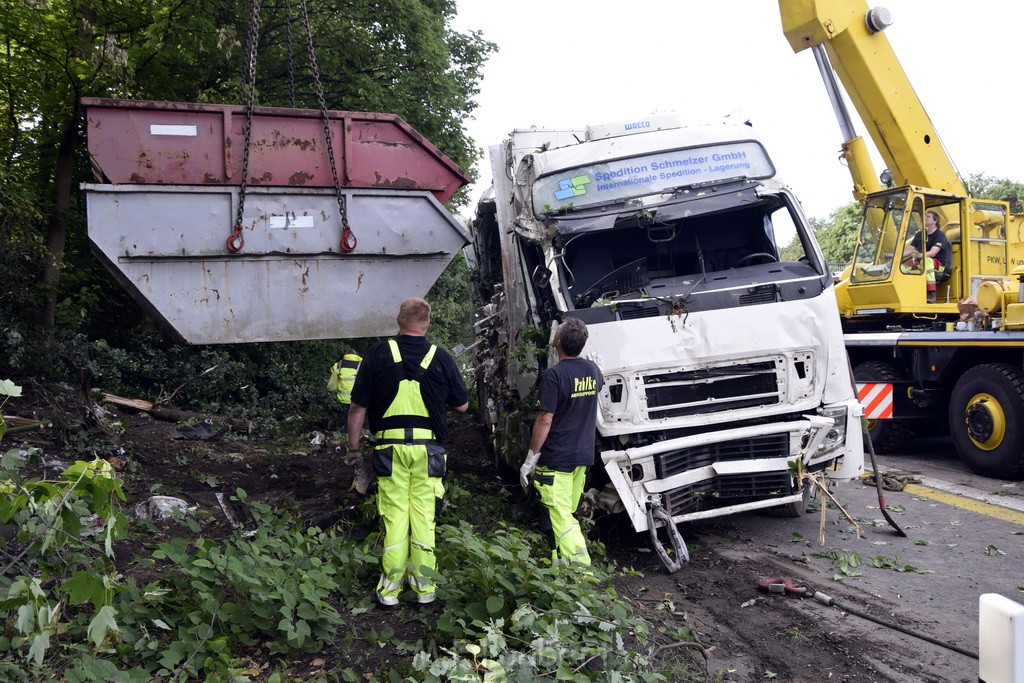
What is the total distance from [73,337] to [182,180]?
15.8 ft

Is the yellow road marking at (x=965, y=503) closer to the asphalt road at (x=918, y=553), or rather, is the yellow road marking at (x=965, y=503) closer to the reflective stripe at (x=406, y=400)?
the asphalt road at (x=918, y=553)

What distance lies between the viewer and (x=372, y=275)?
5594 mm

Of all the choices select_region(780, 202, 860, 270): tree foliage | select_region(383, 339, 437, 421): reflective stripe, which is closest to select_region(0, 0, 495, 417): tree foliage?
select_region(383, 339, 437, 421): reflective stripe

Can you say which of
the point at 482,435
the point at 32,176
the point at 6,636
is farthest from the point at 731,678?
the point at 32,176

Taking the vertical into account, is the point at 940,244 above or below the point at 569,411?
above

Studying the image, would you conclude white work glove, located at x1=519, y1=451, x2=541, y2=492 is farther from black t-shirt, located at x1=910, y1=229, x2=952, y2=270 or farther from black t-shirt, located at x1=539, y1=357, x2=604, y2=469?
black t-shirt, located at x1=910, y1=229, x2=952, y2=270

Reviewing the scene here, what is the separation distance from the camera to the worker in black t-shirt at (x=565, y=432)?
16.2 feet

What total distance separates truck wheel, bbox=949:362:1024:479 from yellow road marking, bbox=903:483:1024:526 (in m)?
0.83

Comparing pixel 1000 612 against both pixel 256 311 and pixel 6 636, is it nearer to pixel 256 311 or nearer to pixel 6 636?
pixel 6 636

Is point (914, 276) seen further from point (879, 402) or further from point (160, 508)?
point (160, 508)

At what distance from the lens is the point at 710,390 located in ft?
18.0

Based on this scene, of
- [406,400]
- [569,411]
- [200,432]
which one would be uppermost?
[406,400]

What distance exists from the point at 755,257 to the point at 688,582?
2681 millimetres

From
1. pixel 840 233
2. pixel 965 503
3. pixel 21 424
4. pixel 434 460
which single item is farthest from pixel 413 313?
pixel 840 233
